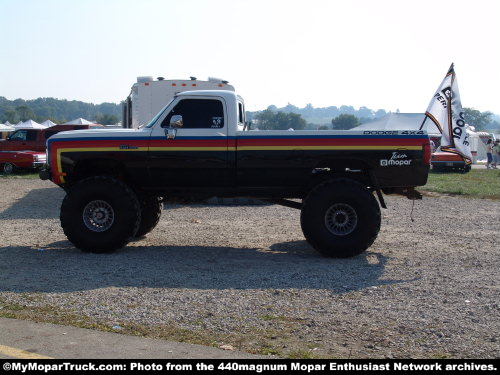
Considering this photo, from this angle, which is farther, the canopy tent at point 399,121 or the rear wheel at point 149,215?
the canopy tent at point 399,121

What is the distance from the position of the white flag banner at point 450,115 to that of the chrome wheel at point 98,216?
623cm

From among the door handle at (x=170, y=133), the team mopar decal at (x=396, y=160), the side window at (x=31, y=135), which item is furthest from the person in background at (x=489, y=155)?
the door handle at (x=170, y=133)

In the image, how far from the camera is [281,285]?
26.3 ft

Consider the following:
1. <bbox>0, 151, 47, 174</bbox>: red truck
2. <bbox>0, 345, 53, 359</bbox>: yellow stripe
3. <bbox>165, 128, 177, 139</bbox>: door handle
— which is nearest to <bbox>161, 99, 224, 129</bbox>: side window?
<bbox>165, 128, 177, 139</bbox>: door handle

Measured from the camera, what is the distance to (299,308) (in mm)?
7023

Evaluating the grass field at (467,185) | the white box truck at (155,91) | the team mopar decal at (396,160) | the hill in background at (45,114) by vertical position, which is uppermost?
the hill in background at (45,114)

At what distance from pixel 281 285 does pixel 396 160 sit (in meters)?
2.84

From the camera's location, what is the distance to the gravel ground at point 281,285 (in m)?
6.09

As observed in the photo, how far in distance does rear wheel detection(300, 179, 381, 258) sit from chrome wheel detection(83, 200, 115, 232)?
9.62 feet

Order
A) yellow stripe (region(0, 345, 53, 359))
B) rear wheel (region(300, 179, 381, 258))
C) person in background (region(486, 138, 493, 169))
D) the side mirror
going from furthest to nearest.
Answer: person in background (region(486, 138, 493, 169))
the side mirror
rear wheel (region(300, 179, 381, 258))
yellow stripe (region(0, 345, 53, 359))

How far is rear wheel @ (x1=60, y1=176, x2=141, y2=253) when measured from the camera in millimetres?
9844

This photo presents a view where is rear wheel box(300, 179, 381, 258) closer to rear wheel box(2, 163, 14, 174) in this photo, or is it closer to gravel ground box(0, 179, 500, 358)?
gravel ground box(0, 179, 500, 358)

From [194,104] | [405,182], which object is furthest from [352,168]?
[194,104]

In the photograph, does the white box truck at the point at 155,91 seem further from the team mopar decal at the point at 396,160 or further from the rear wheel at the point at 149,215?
the team mopar decal at the point at 396,160
